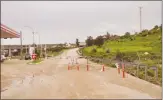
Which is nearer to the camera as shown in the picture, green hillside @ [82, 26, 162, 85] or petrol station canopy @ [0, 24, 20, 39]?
petrol station canopy @ [0, 24, 20, 39]

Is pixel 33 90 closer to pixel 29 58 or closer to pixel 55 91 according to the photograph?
pixel 55 91

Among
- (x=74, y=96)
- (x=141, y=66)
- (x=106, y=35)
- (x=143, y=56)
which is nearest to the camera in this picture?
(x=74, y=96)

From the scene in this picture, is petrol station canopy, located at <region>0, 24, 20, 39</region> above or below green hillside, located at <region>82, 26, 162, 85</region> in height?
above

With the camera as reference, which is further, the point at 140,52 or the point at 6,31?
the point at 140,52

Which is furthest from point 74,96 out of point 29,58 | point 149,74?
point 29,58

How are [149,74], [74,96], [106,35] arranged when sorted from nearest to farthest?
[74,96] → [149,74] → [106,35]

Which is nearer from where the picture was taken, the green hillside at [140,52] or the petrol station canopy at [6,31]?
the petrol station canopy at [6,31]

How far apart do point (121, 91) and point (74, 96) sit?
2870mm

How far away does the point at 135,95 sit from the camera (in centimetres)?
1792

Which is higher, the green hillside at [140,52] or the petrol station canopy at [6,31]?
the petrol station canopy at [6,31]

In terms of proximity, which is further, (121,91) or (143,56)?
(143,56)

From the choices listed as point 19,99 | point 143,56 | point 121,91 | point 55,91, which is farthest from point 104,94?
point 143,56

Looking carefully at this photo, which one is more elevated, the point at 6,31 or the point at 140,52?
the point at 6,31

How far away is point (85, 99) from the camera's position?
55.0 ft
